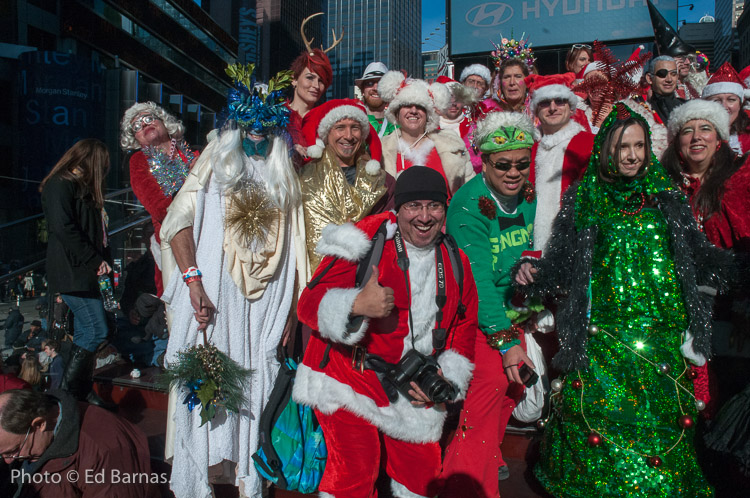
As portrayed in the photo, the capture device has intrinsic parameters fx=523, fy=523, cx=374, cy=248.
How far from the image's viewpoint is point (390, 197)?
12.0 ft

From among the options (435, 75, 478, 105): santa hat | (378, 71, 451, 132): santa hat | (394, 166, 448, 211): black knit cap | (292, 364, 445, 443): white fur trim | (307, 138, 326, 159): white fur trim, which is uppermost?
(435, 75, 478, 105): santa hat

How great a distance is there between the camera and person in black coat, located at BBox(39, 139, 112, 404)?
3.90m

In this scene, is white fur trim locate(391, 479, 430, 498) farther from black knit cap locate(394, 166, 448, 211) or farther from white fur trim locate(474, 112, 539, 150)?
white fur trim locate(474, 112, 539, 150)

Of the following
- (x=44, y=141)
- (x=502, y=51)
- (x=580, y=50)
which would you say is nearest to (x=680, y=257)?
(x=580, y=50)

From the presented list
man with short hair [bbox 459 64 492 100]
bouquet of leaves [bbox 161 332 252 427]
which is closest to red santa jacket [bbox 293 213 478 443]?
bouquet of leaves [bbox 161 332 252 427]

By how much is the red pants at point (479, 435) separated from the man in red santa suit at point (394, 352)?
0.50ft

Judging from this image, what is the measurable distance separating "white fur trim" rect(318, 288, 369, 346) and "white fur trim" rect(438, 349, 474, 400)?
0.45 metres

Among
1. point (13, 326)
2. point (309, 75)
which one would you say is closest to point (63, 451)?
point (309, 75)

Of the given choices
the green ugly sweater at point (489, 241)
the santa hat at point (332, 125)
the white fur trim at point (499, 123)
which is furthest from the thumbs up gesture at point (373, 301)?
the santa hat at point (332, 125)

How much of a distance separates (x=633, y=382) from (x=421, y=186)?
1.41 meters

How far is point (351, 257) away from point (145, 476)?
64.2 inches

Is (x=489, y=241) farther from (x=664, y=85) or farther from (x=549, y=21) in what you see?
(x=549, y=21)

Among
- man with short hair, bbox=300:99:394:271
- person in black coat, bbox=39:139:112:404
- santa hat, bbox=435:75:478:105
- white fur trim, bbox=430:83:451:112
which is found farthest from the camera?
santa hat, bbox=435:75:478:105

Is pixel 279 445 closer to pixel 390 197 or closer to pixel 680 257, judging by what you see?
pixel 390 197
